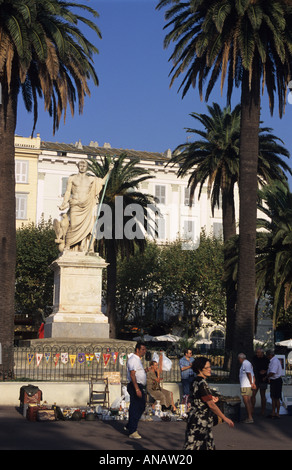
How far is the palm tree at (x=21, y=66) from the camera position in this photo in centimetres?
2039

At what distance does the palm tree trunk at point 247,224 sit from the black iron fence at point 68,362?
244cm

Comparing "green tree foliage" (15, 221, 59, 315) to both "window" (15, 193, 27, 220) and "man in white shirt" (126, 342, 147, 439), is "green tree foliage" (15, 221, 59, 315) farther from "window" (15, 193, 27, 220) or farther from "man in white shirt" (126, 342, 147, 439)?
"man in white shirt" (126, 342, 147, 439)

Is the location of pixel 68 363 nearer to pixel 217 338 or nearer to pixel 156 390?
pixel 156 390

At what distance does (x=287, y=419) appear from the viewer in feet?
54.5

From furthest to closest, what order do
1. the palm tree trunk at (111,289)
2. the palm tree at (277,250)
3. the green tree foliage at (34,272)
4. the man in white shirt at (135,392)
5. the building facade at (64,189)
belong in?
1. the building facade at (64,189)
2. the green tree foliage at (34,272)
3. the palm tree trunk at (111,289)
4. the palm tree at (277,250)
5. the man in white shirt at (135,392)

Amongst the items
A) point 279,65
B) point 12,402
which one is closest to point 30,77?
point 279,65

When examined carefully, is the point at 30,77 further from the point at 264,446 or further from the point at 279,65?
the point at 264,446

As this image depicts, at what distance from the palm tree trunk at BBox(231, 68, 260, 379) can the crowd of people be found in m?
2.27

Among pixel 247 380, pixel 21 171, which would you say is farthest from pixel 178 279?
pixel 247 380

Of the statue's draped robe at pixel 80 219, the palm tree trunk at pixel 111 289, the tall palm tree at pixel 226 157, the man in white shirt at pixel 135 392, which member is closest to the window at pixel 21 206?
the palm tree trunk at pixel 111 289

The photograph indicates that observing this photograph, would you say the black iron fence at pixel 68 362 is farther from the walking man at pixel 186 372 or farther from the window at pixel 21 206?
the window at pixel 21 206

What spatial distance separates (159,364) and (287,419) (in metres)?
3.36

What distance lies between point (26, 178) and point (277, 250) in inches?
1456

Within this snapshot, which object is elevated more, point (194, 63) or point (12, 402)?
point (194, 63)
